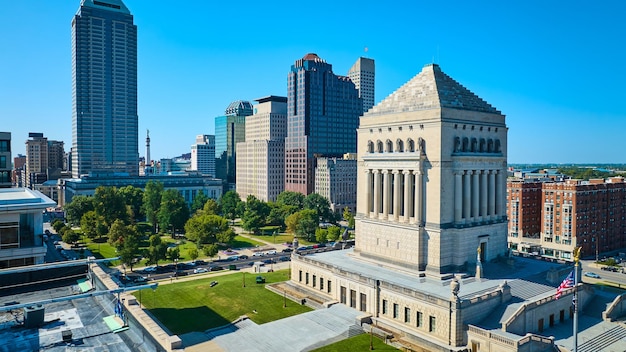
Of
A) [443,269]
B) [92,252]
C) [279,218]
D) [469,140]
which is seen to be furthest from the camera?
[279,218]

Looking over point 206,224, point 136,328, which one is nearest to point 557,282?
point 136,328

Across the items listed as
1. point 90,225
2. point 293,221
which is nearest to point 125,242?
point 90,225

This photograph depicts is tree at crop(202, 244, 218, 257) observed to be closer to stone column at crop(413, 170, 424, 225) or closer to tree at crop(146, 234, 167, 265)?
tree at crop(146, 234, 167, 265)

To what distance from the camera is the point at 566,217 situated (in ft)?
384

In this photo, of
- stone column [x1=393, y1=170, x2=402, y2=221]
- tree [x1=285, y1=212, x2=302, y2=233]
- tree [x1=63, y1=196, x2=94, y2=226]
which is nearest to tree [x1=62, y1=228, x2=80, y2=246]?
tree [x1=63, y1=196, x2=94, y2=226]

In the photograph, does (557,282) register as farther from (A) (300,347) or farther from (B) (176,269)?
(B) (176,269)

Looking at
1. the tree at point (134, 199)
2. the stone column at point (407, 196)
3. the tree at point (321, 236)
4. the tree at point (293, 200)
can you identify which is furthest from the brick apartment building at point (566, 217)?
the tree at point (134, 199)

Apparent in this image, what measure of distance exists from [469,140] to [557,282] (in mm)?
23909

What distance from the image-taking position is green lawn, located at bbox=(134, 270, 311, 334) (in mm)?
61469

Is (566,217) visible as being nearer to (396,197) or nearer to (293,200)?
(396,197)

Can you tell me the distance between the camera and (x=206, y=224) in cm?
11225

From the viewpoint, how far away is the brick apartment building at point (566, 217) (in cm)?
11631

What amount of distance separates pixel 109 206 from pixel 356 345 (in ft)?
348

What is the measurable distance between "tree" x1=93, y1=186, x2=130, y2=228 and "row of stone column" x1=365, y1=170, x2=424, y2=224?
293 feet
